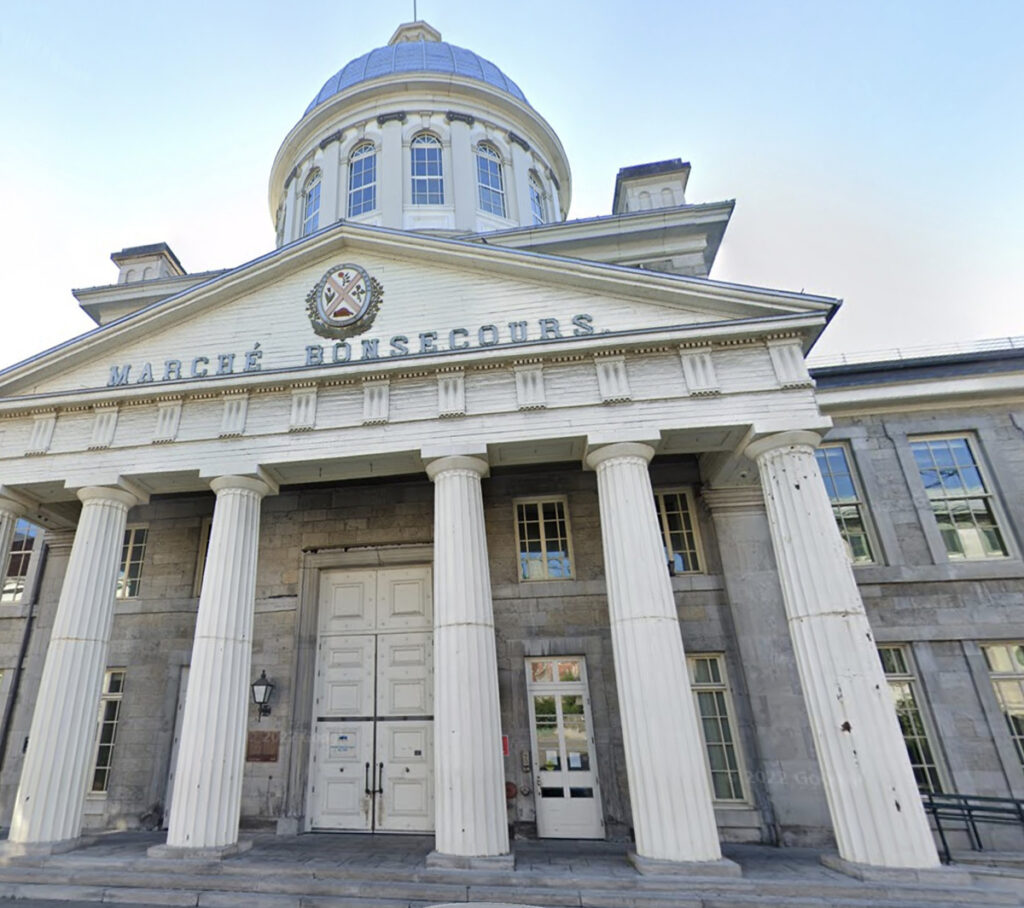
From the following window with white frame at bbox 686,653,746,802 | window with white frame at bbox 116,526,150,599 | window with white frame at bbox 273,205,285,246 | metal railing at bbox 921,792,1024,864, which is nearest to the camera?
metal railing at bbox 921,792,1024,864

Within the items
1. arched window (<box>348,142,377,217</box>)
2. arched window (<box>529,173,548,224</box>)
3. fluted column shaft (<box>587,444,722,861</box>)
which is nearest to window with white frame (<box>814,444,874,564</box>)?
fluted column shaft (<box>587,444,722,861</box>)

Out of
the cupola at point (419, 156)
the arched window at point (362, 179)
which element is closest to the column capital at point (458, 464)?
the cupola at point (419, 156)

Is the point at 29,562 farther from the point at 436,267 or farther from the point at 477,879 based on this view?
the point at 477,879

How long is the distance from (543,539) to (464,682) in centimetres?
447

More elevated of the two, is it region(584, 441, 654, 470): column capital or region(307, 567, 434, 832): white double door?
region(584, 441, 654, 470): column capital

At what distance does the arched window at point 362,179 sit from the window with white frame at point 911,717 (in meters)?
18.4

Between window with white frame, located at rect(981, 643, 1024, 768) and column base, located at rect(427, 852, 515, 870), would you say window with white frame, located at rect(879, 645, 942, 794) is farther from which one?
column base, located at rect(427, 852, 515, 870)

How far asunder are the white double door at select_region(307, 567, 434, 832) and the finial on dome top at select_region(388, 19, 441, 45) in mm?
25886

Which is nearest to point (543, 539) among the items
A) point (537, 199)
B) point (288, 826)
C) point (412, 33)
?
point (288, 826)

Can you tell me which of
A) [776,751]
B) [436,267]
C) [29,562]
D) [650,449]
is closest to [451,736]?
[650,449]

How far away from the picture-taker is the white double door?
11.2 m

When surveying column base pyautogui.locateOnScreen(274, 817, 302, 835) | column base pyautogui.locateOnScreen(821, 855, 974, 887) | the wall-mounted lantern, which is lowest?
column base pyautogui.locateOnScreen(821, 855, 974, 887)

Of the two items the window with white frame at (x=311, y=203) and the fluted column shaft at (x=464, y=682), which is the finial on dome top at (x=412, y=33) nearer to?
the window with white frame at (x=311, y=203)

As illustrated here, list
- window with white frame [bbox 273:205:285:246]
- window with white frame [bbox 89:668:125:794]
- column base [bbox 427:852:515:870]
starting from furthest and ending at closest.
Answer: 1. window with white frame [bbox 273:205:285:246]
2. window with white frame [bbox 89:668:125:794]
3. column base [bbox 427:852:515:870]
